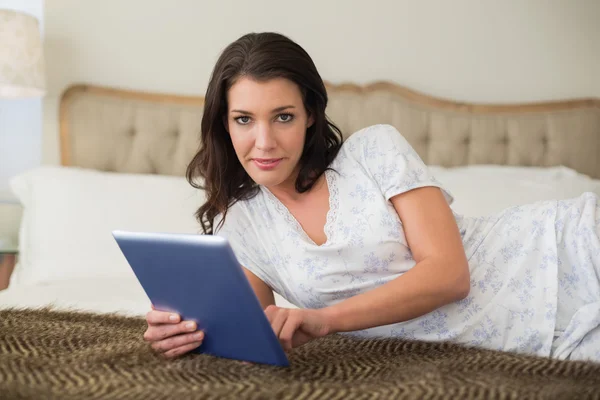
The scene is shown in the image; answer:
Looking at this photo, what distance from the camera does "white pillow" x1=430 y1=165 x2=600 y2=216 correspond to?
91.0 inches

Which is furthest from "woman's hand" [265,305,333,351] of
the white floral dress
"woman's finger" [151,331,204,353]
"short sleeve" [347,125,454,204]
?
"short sleeve" [347,125,454,204]

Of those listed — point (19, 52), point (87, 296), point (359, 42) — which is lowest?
point (87, 296)

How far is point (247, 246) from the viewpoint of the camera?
157cm

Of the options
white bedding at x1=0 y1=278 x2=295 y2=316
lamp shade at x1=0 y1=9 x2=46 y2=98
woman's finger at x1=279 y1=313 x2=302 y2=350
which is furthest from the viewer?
lamp shade at x1=0 y1=9 x2=46 y2=98

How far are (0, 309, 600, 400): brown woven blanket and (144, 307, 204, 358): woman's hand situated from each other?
2 centimetres

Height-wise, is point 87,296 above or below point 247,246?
below

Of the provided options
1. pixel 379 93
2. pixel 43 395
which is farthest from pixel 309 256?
pixel 379 93

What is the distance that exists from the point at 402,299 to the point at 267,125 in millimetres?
458

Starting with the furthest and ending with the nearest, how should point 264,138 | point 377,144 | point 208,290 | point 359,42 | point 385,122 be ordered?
1. point 359,42
2. point 385,122
3. point 377,144
4. point 264,138
5. point 208,290

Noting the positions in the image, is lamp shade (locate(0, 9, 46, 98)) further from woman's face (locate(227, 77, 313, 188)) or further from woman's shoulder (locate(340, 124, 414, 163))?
woman's shoulder (locate(340, 124, 414, 163))

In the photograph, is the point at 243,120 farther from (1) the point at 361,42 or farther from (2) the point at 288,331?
(1) the point at 361,42

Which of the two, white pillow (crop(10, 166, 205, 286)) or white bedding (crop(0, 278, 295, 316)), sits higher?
white pillow (crop(10, 166, 205, 286))

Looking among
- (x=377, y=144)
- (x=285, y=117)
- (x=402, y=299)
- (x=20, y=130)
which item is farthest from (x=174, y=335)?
(x=20, y=130)

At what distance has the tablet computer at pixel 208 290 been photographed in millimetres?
915
